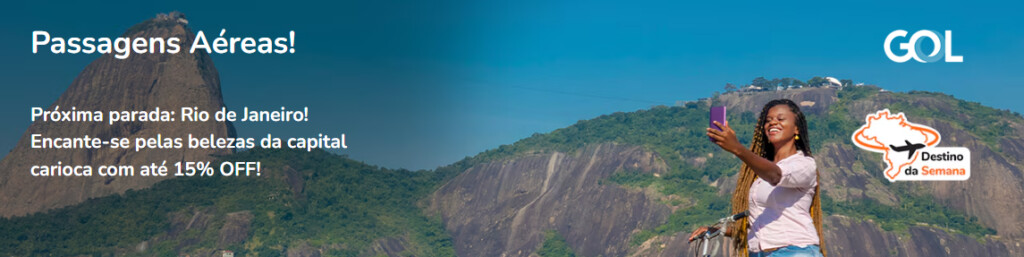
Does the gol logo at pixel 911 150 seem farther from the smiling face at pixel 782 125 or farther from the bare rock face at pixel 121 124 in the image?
the smiling face at pixel 782 125

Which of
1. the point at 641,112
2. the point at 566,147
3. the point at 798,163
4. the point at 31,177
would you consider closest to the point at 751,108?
the point at 641,112

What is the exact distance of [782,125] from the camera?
6801 mm

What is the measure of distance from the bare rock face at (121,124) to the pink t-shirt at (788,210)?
123111 millimetres

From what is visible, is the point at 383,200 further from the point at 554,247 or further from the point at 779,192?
the point at 779,192

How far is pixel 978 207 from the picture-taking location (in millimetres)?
111750

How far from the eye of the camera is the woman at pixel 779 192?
6492 mm

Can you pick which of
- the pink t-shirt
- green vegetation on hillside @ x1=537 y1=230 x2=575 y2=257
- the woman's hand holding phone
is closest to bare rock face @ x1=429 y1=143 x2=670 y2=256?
green vegetation on hillside @ x1=537 y1=230 x2=575 y2=257

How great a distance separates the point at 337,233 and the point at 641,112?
4661cm

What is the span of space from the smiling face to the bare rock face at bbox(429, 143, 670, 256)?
4180 inches

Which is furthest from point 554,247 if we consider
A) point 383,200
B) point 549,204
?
point 383,200

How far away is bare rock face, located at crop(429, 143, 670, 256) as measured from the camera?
4621 inches

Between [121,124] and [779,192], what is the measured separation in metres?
131

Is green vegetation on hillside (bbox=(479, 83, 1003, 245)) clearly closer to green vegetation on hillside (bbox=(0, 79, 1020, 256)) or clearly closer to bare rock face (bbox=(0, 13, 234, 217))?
green vegetation on hillside (bbox=(0, 79, 1020, 256))

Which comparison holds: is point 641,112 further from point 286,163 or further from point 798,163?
point 798,163
